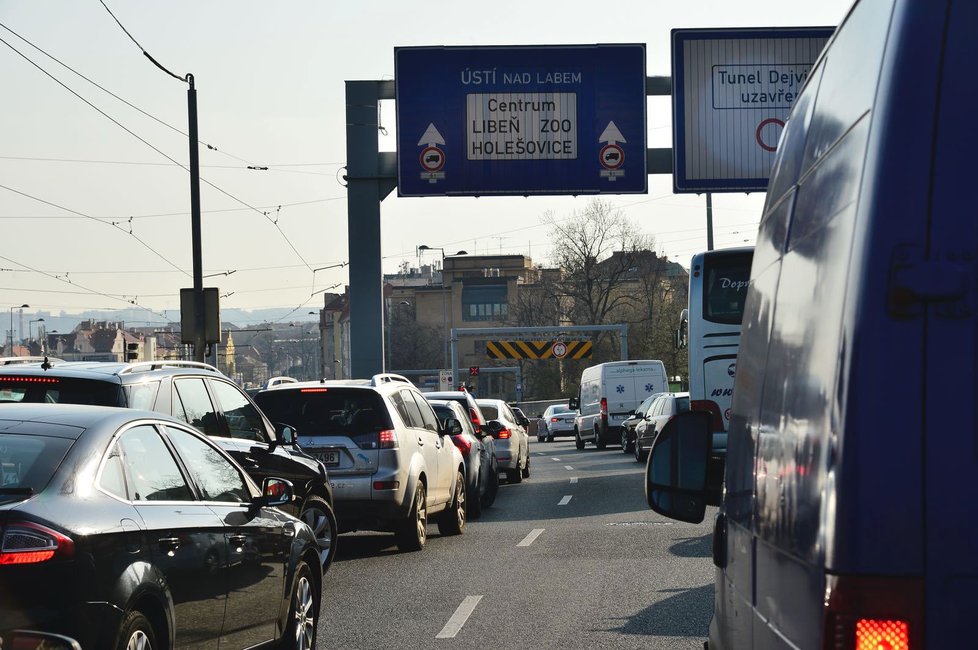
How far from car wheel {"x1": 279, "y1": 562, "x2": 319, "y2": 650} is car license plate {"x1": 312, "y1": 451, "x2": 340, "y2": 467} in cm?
551

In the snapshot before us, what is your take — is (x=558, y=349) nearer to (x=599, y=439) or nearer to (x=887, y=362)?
(x=599, y=439)

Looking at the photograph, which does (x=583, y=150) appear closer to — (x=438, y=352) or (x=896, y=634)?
(x=896, y=634)

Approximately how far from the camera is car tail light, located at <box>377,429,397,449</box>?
13.8 metres

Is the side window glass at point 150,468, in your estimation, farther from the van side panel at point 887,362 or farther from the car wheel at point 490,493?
the car wheel at point 490,493

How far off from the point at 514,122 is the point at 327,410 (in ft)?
41.9

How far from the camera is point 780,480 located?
9.05 feet

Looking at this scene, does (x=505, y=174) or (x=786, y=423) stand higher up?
(x=505, y=174)

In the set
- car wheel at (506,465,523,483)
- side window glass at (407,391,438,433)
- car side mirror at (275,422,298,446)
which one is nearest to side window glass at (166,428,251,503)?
car side mirror at (275,422,298,446)

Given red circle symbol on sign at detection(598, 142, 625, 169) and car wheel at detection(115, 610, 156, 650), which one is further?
red circle symbol on sign at detection(598, 142, 625, 169)

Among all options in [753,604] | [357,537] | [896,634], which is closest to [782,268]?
[753,604]

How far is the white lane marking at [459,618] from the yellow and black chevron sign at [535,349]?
50.9 metres

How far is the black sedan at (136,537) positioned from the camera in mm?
4980

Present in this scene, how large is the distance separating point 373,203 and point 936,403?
2462 cm

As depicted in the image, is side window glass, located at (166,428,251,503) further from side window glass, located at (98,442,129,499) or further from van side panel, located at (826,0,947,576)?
van side panel, located at (826,0,947,576)
